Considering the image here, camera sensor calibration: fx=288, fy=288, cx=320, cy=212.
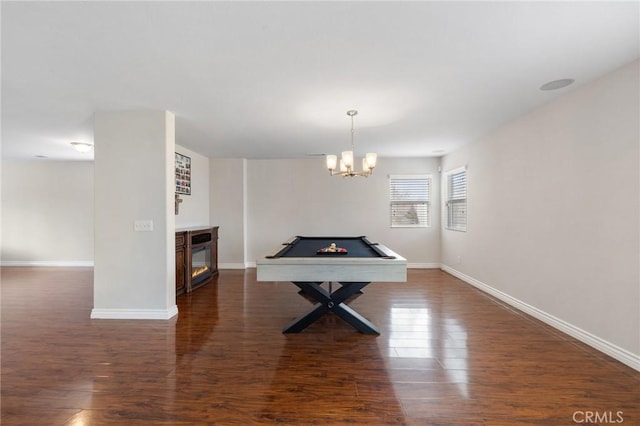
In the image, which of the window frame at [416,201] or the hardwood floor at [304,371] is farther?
the window frame at [416,201]

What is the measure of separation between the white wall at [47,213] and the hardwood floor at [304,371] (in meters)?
3.50

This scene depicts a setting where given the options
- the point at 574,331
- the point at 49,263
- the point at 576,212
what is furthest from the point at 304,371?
the point at 49,263

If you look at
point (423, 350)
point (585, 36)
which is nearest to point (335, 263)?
point (423, 350)

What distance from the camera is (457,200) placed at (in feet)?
18.3

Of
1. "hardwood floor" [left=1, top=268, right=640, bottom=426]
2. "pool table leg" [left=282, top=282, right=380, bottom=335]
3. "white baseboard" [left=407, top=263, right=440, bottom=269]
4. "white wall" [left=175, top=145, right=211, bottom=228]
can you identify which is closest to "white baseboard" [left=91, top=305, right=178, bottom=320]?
"hardwood floor" [left=1, top=268, right=640, bottom=426]

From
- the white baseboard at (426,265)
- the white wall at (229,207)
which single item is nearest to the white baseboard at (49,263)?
the white wall at (229,207)

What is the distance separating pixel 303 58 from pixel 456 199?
447 cm

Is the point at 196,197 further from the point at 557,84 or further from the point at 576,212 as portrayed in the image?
the point at 576,212

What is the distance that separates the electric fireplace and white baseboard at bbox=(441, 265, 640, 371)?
463 centimetres

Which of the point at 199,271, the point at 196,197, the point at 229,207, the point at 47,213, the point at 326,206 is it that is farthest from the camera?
the point at 47,213

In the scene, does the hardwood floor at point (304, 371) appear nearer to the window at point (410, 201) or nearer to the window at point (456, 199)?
the window at point (456, 199)

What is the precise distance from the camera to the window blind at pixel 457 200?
5.31 metres

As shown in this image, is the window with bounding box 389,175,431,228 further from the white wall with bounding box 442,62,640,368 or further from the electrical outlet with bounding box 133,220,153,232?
the electrical outlet with bounding box 133,220,153,232

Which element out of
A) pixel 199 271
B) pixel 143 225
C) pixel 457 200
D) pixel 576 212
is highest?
pixel 457 200
